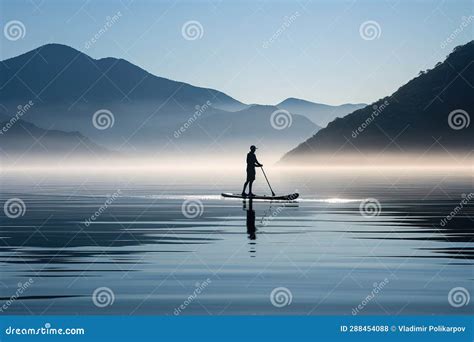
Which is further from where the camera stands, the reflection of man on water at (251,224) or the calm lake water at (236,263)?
the reflection of man on water at (251,224)

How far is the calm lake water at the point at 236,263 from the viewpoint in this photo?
1759 centimetres

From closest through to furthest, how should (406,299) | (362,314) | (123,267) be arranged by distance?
(362,314), (406,299), (123,267)

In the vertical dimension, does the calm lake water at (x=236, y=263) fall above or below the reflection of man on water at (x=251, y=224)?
below

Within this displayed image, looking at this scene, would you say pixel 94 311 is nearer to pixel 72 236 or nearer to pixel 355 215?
pixel 72 236

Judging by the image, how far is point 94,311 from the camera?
1680 cm

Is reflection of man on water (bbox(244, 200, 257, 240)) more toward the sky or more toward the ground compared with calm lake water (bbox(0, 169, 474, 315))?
more toward the sky

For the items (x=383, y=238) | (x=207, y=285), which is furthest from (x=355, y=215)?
(x=207, y=285)

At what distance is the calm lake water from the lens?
17.6m

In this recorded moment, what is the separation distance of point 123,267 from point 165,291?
3.46 metres

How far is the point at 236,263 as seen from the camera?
74.3ft

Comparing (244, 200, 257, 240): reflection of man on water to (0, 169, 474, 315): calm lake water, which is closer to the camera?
(0, 169, 474, 315): calm lake water

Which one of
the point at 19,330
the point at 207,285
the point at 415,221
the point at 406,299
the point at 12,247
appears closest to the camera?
the point at 19,330

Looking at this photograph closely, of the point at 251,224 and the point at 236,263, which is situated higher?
the point at 251,224

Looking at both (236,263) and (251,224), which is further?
(251,224)
